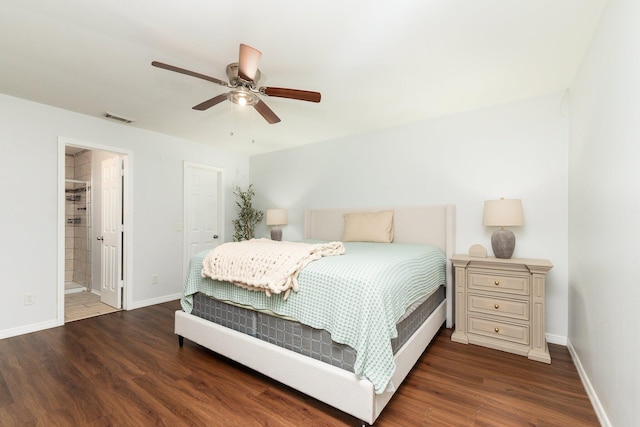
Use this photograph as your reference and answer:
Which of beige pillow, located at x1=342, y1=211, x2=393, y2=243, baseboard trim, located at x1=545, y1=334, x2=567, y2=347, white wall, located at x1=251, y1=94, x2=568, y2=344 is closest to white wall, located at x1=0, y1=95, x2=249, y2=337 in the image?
white wall, located at x1=251, y1=94, x2=568, y2=344

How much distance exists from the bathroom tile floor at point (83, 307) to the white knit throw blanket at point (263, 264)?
2.24 metres

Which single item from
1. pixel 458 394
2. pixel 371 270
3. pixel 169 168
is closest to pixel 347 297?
pixel 371 270

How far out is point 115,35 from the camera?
187 centimetres

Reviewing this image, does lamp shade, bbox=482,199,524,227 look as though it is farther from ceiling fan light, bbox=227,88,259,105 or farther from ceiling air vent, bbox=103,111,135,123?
ceiling air vent, bbox=103,111,135,123

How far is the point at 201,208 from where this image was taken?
4570mm

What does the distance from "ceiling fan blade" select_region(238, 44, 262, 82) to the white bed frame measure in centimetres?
178

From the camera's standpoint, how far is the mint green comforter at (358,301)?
1.50 metres

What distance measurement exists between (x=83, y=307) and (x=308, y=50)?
13.6ft

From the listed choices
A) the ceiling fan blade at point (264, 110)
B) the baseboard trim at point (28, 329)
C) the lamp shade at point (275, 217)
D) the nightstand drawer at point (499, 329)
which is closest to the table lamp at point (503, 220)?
the nightstand drawer at point (499, 329)

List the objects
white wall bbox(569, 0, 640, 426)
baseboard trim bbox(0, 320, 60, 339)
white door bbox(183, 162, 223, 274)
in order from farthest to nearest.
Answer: white door bbox(183, 162, 223, 274)
baseboard trim bbox(0, 320, 60, 339)
white wall bbox(569, 0, 640, 426)

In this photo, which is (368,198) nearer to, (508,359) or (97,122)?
(508,359)

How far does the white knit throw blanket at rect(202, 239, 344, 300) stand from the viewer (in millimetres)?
1840

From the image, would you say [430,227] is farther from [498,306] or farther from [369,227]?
[498,306]

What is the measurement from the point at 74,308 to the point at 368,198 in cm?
403
